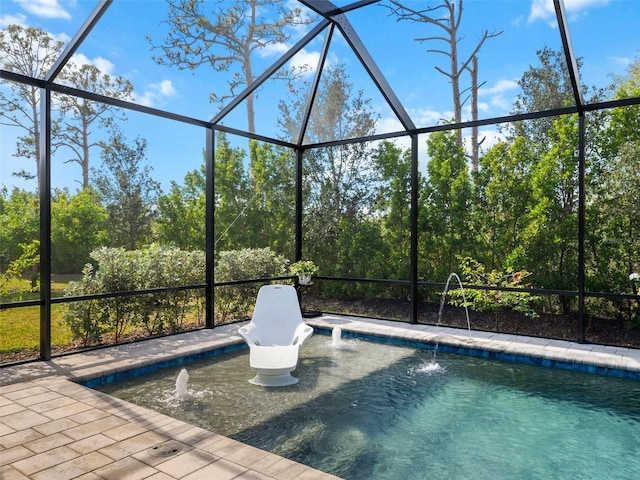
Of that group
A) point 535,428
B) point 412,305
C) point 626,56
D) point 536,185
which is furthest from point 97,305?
point 626,56

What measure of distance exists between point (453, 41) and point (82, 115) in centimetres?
841

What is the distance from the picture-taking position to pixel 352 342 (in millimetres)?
6418

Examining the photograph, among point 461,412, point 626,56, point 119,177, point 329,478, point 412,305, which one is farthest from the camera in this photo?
point 119,177

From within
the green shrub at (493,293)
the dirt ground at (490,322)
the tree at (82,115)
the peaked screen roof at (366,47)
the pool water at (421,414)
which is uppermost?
the peaked screen roof at (366,47)

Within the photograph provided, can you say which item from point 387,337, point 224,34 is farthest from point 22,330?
point 224,34

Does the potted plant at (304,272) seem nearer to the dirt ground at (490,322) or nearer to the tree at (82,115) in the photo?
the dirt ground at (490,322)

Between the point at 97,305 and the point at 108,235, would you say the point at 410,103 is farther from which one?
the point at 97,305

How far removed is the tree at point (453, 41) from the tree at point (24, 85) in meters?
7.34

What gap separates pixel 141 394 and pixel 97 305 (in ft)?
7.66

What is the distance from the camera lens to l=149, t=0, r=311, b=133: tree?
32.1 feet

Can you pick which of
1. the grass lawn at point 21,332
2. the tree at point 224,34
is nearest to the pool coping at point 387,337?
the grass lawn at point 21,332

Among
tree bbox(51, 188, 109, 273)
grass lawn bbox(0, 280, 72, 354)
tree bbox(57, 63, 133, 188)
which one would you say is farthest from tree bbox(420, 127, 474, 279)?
tree bbox(57, 63, 133, 188)

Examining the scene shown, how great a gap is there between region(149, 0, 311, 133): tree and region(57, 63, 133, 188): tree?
5.13ft

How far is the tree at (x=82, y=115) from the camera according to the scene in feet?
32.0
